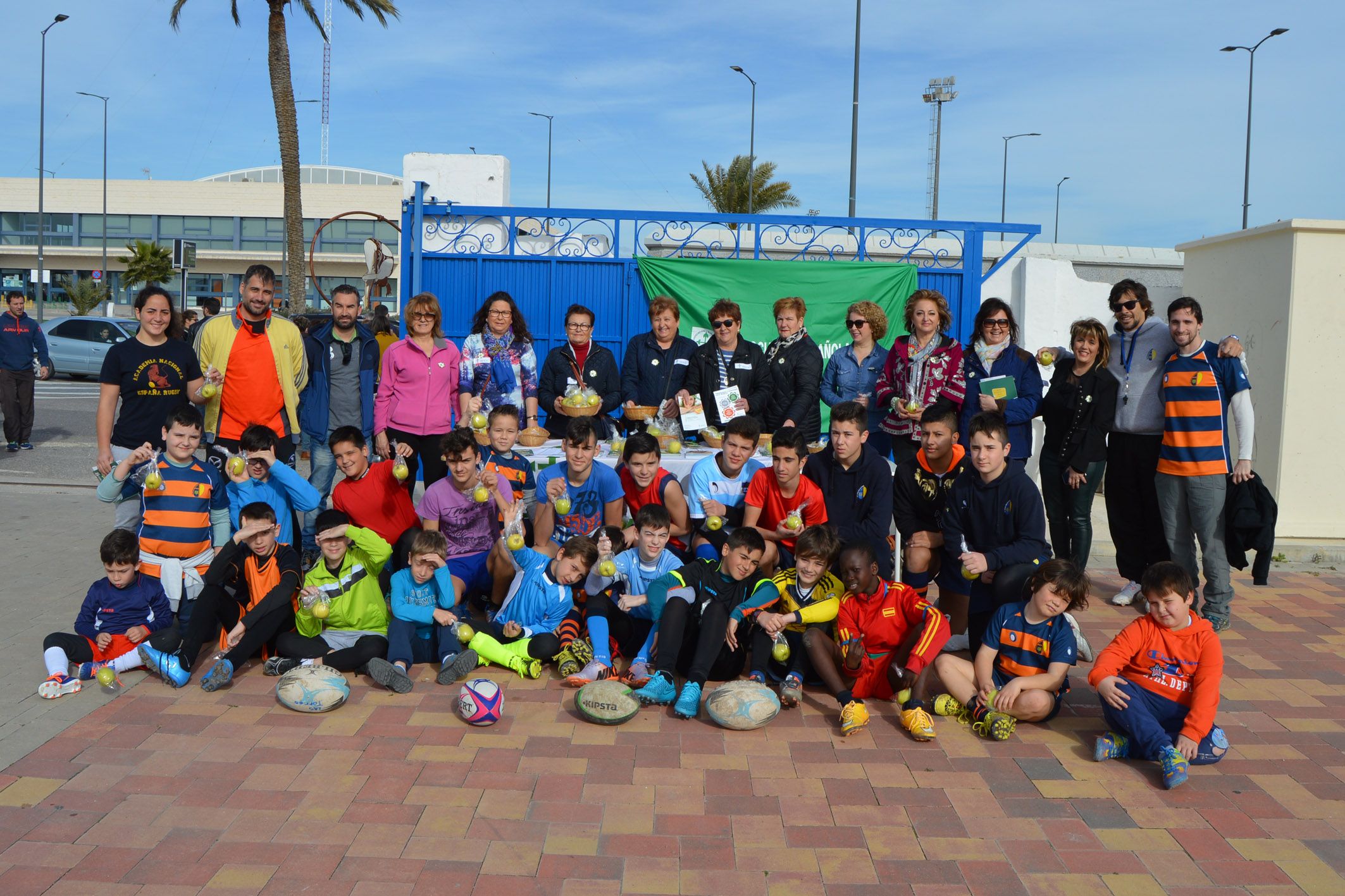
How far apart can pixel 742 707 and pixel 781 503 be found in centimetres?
145

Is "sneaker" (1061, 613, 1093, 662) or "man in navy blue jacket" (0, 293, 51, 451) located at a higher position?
"man in navy blue jacket" (0, 293, 51, 451)

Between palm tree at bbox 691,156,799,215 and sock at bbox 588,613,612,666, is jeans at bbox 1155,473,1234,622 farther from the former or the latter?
palm tree at bbox 691,156,799,215

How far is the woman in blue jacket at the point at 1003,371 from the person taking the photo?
6324 millimetres

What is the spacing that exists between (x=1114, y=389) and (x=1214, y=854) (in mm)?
3576

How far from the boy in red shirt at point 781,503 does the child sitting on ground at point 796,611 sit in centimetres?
41

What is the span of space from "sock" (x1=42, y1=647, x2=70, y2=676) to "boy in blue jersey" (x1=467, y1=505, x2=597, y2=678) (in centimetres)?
186

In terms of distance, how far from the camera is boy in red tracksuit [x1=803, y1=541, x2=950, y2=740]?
4.64 meters

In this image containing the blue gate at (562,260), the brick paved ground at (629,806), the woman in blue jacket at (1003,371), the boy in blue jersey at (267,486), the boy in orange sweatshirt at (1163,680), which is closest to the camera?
the brick paved ground at (629,806)

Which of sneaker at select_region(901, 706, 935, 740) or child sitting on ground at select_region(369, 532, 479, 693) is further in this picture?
child sitting on ground at select_region(369, 532, 479, 693)

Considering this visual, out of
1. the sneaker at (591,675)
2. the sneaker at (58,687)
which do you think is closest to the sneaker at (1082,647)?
the sneaker at (591,675)

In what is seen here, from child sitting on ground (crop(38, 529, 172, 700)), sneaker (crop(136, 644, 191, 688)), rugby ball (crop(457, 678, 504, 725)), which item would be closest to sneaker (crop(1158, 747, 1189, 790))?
rugby ball (crop(457, 678, 504, 725))

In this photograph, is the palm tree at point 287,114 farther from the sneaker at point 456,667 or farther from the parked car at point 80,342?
the sneaker at point 456,667

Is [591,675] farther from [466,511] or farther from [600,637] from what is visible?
[466,511]

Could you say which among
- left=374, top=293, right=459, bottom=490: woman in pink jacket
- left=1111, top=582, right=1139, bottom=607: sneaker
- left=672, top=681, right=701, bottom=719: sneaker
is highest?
left=374, top=293, right=459, bottom=490: woman in pink jacket
